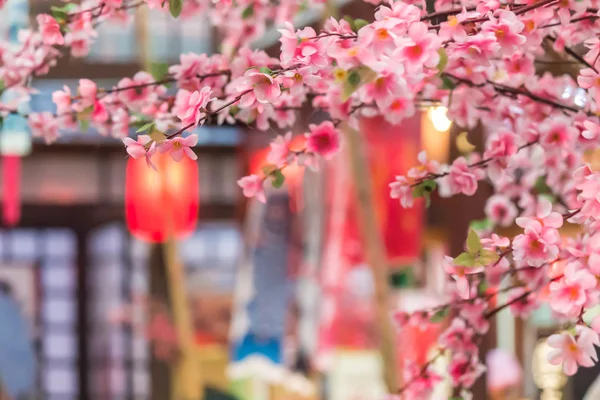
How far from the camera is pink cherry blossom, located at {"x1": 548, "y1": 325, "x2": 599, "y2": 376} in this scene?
3.18 ft

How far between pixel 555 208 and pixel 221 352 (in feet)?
15.2

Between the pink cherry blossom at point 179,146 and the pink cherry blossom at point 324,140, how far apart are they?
32cm

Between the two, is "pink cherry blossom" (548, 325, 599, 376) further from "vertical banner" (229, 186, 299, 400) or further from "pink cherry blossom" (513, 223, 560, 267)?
"vertical banner" (229, 186, 299, 400)

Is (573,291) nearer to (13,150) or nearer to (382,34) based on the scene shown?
(382,34)

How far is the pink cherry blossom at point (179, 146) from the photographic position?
3.30 feet

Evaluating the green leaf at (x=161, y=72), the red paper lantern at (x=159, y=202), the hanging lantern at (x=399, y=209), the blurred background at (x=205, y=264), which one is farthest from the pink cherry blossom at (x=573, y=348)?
the red paper lantern at (x=159, y=202)

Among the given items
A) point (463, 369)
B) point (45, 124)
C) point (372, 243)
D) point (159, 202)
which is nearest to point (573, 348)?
point (463, 369)

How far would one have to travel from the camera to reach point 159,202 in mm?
4734

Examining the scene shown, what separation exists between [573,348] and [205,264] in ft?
17.5

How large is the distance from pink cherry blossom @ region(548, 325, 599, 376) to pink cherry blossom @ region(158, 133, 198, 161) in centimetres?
51

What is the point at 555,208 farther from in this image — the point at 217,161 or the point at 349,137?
the point at 217,161

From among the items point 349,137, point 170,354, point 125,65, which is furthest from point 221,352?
point 349,137

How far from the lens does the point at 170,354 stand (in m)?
6.05

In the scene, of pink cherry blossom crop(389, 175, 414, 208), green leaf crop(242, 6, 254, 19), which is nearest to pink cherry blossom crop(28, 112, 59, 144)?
green leaf crop(242, 6, 254, 19)
